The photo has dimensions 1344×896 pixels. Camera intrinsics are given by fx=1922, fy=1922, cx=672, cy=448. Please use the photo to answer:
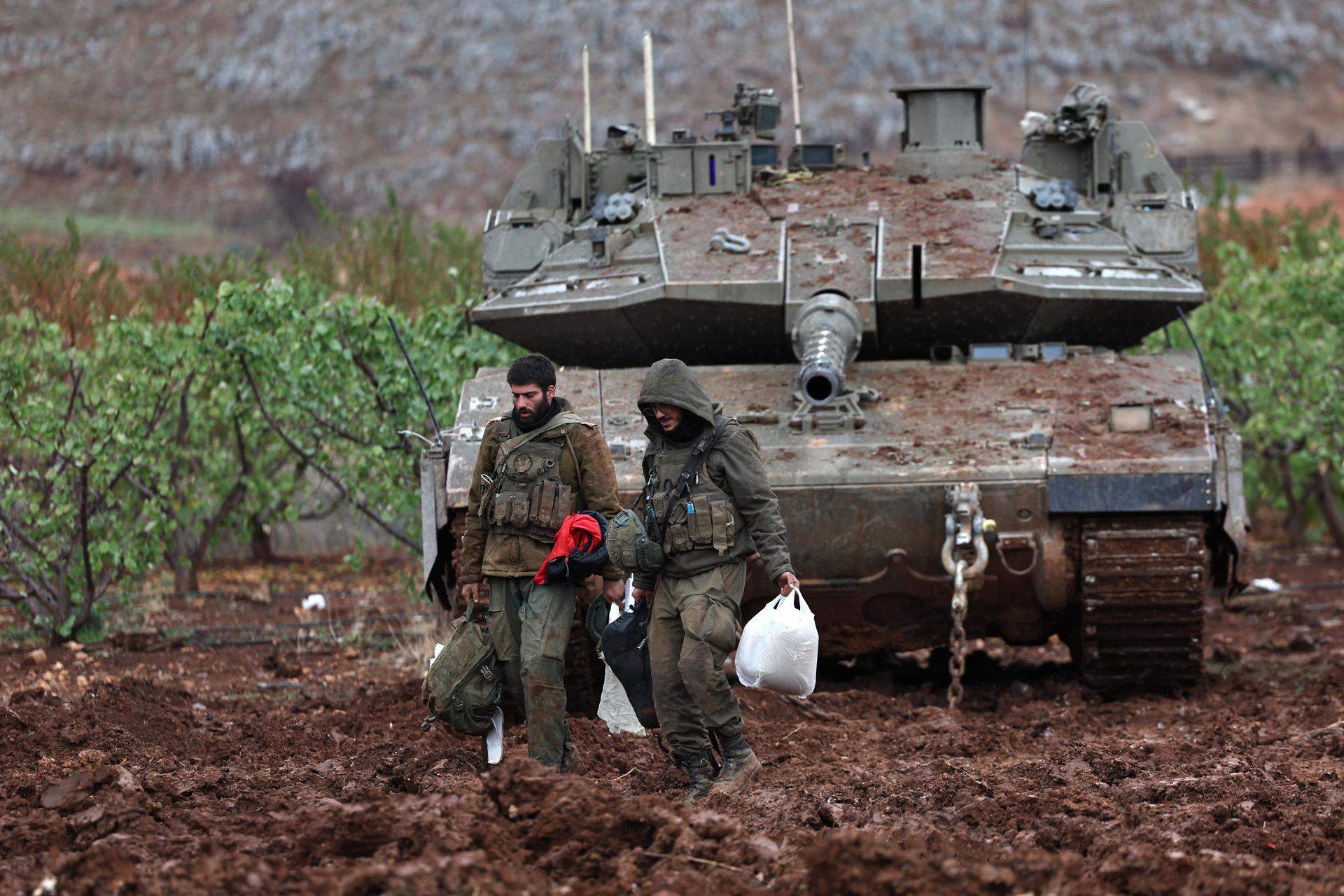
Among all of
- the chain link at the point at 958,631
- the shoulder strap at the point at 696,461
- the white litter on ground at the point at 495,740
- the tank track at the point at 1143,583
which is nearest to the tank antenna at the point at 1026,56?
the tank track at the point at 1143,583

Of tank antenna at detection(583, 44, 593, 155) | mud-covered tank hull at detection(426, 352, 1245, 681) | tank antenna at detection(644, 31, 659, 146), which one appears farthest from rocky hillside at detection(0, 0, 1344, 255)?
mud-covered tank hull at detection(426, 352, 1245, 681)

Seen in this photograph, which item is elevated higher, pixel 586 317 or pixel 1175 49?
pixel 1175 49

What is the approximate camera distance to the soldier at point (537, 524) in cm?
697

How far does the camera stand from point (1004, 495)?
8.23 m

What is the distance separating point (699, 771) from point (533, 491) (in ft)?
3.85

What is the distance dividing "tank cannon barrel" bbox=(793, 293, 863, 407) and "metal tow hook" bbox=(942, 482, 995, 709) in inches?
31.4

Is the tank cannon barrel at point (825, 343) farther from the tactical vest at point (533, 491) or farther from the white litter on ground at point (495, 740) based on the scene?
the white litter on ground at point (495, 740)

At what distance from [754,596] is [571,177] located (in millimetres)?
3663

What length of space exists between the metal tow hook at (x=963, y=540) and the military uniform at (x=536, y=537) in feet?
5.75

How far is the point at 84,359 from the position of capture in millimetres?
12000

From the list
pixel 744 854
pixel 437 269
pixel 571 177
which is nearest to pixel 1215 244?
pixel 437 269

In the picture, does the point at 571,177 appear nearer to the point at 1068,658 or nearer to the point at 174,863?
the point at 1068,658

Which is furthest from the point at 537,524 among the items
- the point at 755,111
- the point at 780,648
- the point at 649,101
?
the point at 755,111

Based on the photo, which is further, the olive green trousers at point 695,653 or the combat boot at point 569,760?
the combat boot at point 569,760
